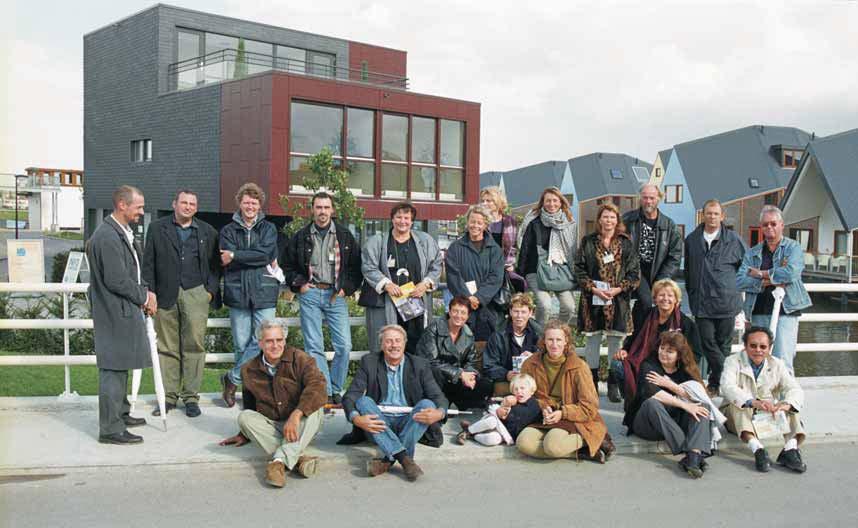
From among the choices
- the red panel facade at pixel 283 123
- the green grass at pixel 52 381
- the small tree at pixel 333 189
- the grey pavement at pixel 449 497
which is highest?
the red panel facade at pixel 283 123

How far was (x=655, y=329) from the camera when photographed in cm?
702

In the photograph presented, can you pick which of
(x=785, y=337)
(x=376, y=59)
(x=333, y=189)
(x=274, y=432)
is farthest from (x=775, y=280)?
(x=376, y=59)

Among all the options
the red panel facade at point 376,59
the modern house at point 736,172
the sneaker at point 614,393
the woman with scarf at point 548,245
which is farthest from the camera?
the modern house at point 736,172

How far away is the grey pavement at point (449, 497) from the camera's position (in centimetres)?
510

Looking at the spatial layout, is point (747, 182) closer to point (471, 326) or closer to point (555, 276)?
point (555, 276)

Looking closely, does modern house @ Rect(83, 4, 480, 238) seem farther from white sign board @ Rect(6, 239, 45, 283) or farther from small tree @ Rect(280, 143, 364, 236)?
white sign board @ Rect(6, 239, 45, 283)

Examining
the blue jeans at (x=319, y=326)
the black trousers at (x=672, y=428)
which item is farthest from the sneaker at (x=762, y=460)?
the blue jeans at (x=319, y=326)

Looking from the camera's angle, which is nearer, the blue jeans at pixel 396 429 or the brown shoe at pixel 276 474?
the brown shoe at pixel 276 474

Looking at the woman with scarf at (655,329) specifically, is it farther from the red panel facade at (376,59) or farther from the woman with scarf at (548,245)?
the red panel facade at (376,59)

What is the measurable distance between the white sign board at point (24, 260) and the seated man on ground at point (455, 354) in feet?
24.4

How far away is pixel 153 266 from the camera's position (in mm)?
7031

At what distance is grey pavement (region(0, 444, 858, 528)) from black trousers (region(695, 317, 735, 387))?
1463 millimetres

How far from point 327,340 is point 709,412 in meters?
6.16

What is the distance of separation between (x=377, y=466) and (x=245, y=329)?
2.16 metres
